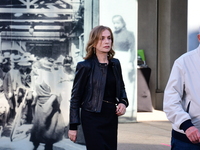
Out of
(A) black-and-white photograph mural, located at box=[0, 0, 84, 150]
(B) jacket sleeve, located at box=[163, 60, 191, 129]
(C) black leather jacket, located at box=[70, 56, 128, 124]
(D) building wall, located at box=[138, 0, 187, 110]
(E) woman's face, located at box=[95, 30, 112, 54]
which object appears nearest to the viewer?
(B) jacket sleeve, located at box=[163, 60, 191, 129]

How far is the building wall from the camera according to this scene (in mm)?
13070

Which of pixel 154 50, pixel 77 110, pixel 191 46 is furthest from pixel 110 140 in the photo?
pixel 154 50

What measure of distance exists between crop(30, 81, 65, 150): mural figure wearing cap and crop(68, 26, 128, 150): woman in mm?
1953

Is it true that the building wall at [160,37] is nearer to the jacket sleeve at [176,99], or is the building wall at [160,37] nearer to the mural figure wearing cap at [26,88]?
the mural figure wearing cap at [26,88]

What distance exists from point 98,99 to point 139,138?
14.1ft

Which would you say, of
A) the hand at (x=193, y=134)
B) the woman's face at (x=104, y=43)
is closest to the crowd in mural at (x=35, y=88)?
the woman's face at (x=104, y=43)

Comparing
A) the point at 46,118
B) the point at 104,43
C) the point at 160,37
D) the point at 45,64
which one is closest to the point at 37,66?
the point at 45,64

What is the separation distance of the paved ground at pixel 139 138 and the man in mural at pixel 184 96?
11.0 feet

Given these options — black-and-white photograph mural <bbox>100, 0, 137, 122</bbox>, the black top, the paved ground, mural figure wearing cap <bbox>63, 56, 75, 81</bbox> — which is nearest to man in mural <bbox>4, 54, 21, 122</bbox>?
the paved ground

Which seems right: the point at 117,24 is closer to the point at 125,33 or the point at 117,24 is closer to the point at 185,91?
the point at 125,33

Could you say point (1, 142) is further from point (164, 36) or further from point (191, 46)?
point (164, 36)

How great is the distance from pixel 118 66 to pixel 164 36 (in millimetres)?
8838

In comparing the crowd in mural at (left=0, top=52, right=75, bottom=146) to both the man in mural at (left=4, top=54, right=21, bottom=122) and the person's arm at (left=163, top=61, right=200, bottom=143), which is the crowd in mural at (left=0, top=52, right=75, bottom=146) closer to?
the man in mural at (left=4, top=54, right=21, bottom=122)

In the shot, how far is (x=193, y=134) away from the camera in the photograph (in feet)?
9.91
